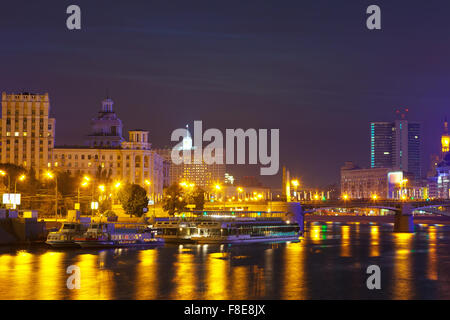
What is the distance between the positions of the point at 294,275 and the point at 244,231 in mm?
39437

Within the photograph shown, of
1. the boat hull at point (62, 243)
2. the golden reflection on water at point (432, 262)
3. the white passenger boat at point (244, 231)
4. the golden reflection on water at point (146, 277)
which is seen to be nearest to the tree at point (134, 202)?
the white passenger boat at point (244, 231)

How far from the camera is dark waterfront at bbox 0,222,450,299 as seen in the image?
58.4 m

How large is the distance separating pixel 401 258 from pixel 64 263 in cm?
4145

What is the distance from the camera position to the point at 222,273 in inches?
2751

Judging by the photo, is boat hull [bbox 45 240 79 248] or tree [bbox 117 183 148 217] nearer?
boat hull [bbox 45 240 79 248]

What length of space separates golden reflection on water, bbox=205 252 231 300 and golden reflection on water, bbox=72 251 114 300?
8.12 meters

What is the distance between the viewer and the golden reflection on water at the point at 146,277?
57.2 meters

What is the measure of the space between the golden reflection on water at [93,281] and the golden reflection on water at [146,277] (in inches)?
93.6

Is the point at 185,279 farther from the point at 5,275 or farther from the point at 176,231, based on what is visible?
the point at 176,231

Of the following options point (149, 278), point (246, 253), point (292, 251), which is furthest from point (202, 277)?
point (292, 251)

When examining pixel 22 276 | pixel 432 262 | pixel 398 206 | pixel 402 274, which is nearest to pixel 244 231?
pixel 432 262

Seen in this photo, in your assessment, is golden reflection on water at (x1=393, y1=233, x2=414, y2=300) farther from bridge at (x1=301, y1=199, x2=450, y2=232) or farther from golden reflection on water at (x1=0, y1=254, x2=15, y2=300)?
bridge at (x1=301, y1=199, x2=450, y2=232)

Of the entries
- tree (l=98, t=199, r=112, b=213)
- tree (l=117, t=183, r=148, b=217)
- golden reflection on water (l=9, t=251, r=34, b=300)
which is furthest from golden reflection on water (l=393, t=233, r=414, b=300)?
tree (l=98, t=199, r=112, b=213)
